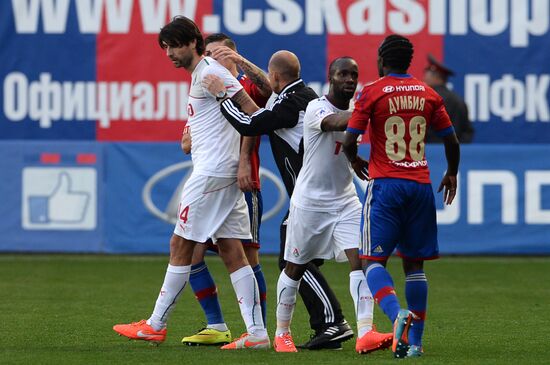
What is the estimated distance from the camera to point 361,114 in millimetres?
7559

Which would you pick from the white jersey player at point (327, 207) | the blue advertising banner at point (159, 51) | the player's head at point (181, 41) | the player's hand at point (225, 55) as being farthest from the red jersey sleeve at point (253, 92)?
the blue advertising banner at point (159, 51)

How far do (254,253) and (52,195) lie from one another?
279 inches

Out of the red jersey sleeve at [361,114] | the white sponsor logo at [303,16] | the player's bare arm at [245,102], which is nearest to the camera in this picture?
the red jersey sleeve at [361,114]

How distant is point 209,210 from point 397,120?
142cm

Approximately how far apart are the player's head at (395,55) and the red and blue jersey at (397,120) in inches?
2.6

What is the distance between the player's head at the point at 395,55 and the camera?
770 cm

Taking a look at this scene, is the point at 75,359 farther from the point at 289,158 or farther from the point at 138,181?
the point at 138,181

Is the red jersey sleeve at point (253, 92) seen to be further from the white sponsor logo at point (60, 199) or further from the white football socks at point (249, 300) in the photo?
the white sponsor logo at point (60, 199)

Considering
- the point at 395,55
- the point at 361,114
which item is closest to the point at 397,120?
the point at 361,114

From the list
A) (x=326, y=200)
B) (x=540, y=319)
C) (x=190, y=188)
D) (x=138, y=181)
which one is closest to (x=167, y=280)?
(x=190, y=188)

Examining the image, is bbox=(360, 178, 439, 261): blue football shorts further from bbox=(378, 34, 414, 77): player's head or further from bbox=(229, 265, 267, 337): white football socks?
bbox=(229, 265, 267, 337): white football socks

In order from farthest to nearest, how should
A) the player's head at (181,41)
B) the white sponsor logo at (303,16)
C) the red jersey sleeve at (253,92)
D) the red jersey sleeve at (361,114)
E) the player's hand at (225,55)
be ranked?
the white sponsor logo at (303,16)
the red jersey sleeve at (253,92)
the player's hand at (225,55)
the player's head at (181,41)
the red jersey sleeve at (361,114)

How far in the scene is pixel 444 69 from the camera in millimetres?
15695

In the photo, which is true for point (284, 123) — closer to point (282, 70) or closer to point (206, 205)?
point (282, 70)
